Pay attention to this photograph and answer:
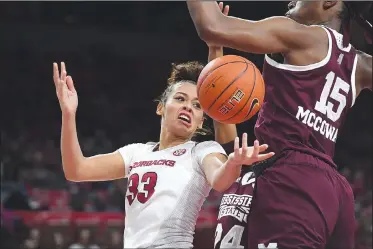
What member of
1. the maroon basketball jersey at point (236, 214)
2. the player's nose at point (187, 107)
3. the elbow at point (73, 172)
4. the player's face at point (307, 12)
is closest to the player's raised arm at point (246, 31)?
the player's face at point (307, 12)

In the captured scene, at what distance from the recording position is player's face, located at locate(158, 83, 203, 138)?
3436 mm

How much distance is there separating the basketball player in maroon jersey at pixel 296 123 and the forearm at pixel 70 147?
0.81 metres

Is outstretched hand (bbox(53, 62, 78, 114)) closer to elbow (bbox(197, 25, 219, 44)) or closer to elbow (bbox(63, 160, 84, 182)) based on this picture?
elbow (bbox(63, 160, 84, 182))

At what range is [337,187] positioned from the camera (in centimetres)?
303

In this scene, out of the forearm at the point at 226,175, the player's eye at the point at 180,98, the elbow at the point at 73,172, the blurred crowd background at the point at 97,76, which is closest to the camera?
the forearm at the point at 226,175

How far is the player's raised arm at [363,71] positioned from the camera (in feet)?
10.8

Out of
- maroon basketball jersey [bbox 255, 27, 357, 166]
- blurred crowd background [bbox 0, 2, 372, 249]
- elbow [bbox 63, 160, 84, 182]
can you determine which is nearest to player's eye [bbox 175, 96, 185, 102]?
maroon basketball jersey [bbox 255, 27, 357, 166]

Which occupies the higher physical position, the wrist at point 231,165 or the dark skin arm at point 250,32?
the dark skin arm at point 250,32

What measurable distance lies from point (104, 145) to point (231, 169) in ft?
31.2

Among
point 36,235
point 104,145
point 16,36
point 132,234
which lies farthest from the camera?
point 16,36

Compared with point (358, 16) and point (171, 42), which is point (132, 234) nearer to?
point (358, 16)

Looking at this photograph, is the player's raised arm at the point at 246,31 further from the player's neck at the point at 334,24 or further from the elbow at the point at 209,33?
the player's neck at the point at 334,24

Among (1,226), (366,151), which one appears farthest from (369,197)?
(1,226)

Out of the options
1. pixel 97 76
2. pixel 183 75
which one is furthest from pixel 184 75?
pixel 97 76
